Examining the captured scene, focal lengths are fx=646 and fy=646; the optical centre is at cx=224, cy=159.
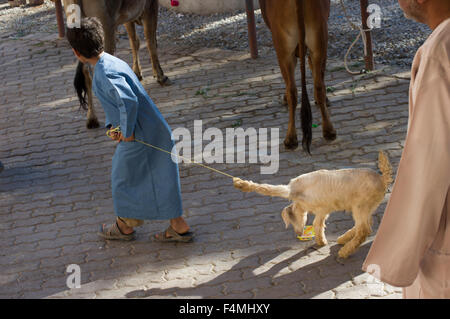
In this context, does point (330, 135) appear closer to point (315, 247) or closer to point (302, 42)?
point (302, 42)

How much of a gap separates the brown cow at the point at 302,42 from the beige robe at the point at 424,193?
3.65m

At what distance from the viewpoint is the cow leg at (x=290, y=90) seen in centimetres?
609

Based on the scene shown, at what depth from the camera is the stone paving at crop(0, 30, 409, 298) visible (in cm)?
443

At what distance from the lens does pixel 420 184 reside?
2084 mm

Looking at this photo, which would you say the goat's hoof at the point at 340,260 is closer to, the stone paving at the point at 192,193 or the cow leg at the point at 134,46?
the stone paving at the point at 192,193

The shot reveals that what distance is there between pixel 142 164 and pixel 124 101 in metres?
0.54

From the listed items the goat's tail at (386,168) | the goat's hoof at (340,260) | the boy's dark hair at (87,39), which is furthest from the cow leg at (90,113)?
the goat's tail at (386,168)

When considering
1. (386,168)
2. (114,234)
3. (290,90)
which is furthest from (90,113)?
(386,168)

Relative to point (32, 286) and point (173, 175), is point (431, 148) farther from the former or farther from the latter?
point (32, 286)

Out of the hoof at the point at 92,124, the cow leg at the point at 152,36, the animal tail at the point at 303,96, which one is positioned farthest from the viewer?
the cow leg at the point at 152,36

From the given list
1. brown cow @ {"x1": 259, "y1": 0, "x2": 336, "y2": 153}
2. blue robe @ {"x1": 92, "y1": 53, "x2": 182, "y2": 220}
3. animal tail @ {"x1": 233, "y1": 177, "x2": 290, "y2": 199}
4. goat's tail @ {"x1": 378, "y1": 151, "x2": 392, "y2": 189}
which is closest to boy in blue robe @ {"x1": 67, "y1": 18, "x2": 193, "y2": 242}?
blue robe @ {"x1": 92, "y1": 53, "x2": 182, "y2": 220}

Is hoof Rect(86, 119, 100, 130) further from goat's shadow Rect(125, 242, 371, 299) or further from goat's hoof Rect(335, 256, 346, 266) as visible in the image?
goat's hoof Rect(335, 256, 346, 266)

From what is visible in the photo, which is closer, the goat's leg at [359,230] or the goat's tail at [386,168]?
the goat's tail at [386,168]

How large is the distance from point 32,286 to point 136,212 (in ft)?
2.95
